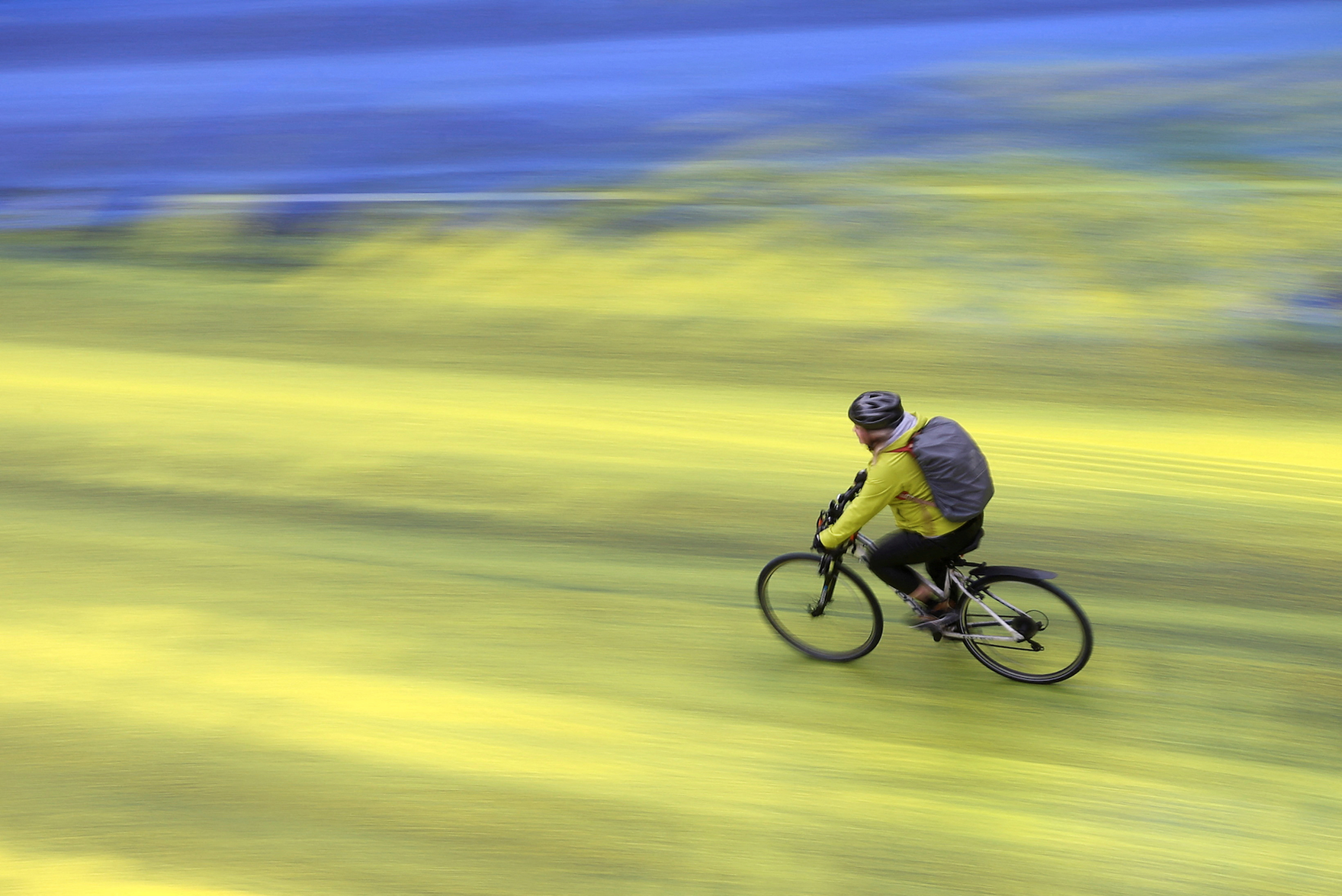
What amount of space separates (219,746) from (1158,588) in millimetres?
3932

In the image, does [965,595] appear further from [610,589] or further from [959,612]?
[610,589]

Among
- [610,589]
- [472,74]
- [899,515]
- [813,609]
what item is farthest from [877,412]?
[472,74]

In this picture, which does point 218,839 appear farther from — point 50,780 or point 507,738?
point 507,738

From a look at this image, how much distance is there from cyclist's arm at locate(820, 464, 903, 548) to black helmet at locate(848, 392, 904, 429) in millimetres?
151

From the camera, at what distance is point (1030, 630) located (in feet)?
12.6

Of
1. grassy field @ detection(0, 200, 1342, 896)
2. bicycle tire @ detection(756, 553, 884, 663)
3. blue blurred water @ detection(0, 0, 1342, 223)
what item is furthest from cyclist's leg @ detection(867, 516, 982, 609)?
blue blurred water @ detection(0, 0, 1342, 223)

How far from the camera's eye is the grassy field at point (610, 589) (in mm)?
3443

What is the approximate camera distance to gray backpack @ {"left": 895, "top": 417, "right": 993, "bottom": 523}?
3445 millimetres

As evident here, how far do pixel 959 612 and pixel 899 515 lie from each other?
562 millimetres

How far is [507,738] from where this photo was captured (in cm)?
388

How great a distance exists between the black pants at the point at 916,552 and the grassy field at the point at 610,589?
456 millimetres

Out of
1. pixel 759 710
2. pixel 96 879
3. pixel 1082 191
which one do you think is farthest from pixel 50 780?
pixel 1082 191

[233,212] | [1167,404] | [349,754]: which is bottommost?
[349,754]

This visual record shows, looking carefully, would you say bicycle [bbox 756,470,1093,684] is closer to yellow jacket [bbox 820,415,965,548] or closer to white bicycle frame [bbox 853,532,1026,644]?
white bicycle frame [bbox 853,532,1026,644]
